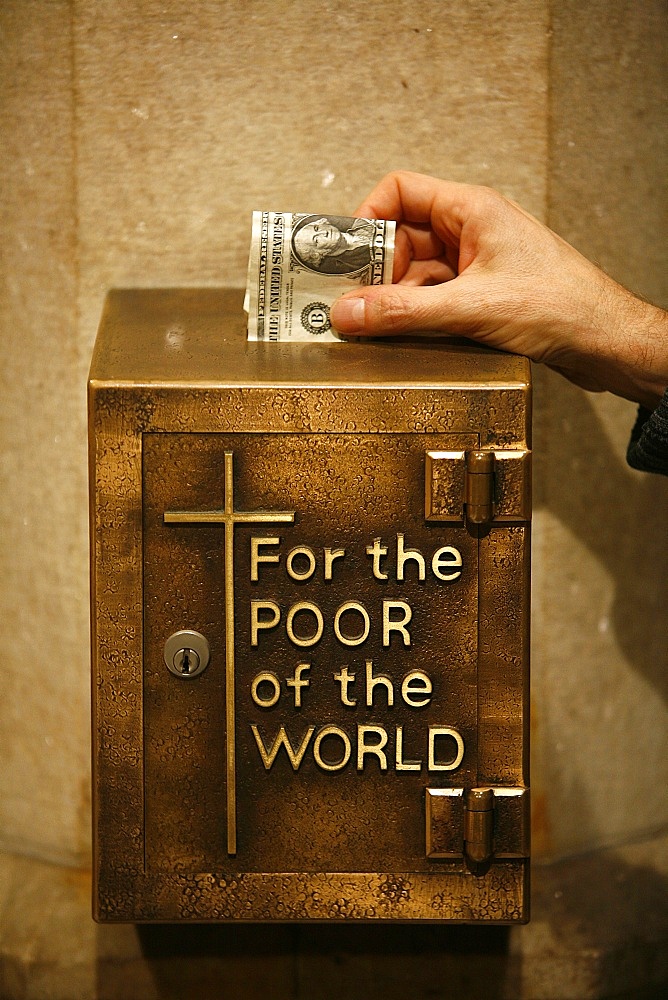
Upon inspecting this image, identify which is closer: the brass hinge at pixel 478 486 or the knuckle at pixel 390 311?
the brass hinge at pixel 478 486

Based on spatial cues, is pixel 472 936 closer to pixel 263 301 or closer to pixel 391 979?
pixel 391 979

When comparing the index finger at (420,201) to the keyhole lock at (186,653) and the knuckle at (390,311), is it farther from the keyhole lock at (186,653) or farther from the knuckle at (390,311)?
the keyhole lock at (186,653)

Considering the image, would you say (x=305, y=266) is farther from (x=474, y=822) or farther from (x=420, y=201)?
(x=474, y=822)

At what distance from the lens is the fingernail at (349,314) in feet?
3.97

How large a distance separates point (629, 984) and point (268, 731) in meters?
1.04

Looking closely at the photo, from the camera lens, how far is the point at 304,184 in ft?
4.93

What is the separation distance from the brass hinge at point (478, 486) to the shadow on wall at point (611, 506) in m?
0.49

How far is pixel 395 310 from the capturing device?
3.92 feet

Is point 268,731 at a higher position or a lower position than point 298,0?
lower

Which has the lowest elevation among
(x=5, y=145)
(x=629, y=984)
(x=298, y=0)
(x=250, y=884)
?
(x=629, y=984)

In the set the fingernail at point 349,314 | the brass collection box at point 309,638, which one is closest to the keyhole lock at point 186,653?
the brass collection box at point 309,638

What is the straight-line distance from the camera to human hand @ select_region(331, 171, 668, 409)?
121cm

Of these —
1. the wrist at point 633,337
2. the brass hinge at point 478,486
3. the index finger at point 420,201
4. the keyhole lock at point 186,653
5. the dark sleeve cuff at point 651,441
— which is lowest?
the keyhole lock at point 186,653

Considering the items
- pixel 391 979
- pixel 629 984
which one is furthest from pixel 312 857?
pixel 629 984
